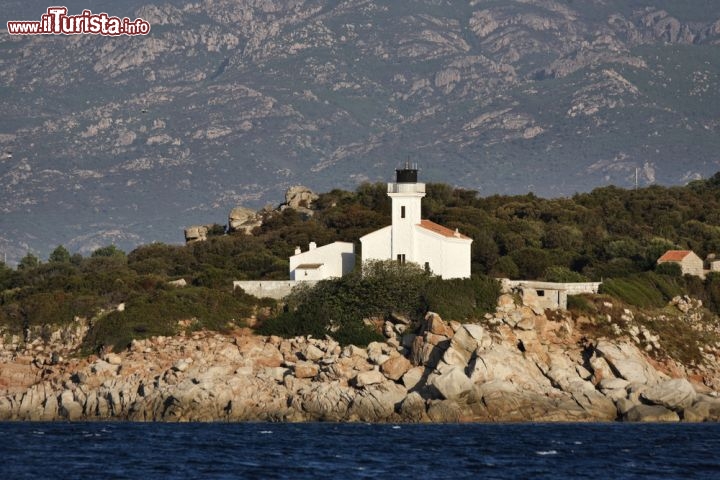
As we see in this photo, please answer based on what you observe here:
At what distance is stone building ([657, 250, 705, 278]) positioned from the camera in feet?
238

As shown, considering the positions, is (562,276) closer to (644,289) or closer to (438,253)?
(644,289)

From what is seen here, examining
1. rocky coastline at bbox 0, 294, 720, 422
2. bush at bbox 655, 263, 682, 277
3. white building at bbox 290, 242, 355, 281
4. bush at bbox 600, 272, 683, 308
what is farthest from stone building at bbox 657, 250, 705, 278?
white building at bbox 290, 242, 355, 281

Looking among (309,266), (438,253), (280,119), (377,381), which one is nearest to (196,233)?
(309,266)

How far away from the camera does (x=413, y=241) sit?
64812 mm

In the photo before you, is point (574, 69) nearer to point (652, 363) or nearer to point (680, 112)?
point (680, 112)

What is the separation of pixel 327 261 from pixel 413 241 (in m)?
4.40

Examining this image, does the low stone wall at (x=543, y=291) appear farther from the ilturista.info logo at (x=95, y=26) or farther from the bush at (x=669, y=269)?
the ilturista.info logo at (x=95, y=26)

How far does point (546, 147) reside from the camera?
180 meters

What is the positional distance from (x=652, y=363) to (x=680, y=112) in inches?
4937

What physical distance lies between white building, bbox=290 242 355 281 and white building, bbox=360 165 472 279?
8.09 ft

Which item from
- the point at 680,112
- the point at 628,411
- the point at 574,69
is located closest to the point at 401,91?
the point at 574,69

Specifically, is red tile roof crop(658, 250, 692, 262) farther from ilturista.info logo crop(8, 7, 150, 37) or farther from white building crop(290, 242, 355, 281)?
ilturista.info logo crop(8, 7, 150, 37)

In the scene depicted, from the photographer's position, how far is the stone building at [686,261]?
72.4m

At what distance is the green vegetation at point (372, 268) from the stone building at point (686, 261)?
50cm
